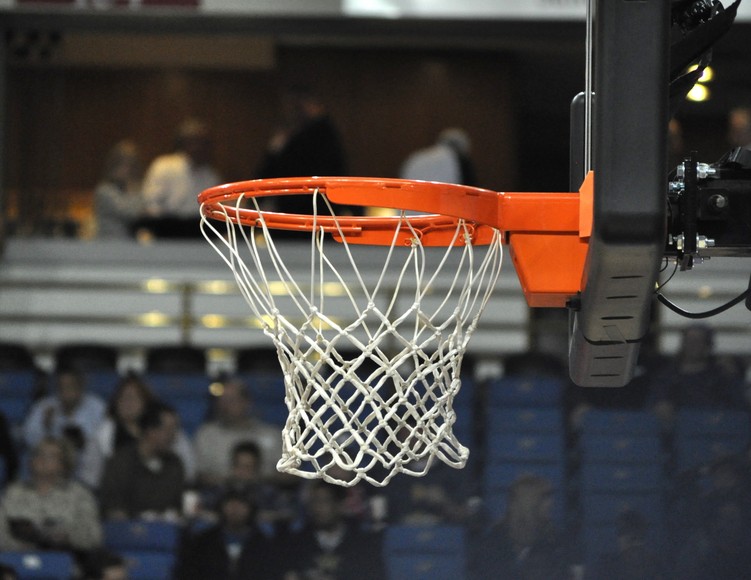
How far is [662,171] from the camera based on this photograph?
74.3 inches

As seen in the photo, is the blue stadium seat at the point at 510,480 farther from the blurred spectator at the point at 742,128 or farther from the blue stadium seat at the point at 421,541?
the blurred spectator at the point at 742,128

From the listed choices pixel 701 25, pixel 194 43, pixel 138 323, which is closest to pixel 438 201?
pixel 701 25

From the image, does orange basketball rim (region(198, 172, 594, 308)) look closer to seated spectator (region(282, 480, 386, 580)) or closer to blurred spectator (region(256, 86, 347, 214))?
seated spectator (region(282, 480, 386, 580))

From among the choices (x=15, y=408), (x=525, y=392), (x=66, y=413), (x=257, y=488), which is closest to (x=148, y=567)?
(x=257, y=488)

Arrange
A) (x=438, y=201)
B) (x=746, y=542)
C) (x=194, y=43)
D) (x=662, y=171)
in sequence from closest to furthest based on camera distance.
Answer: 1. (x=662, y=171)
2. (x=438, y=201)
3. (x=746, y=542)
4. (x=194, y=43)

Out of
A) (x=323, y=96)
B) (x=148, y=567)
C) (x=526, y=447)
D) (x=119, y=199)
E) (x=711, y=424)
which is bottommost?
(x=148, y=567)

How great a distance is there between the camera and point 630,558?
512 centimetres

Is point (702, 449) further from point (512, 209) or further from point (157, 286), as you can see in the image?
point (512, 209)

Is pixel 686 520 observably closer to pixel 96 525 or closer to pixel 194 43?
pixel 96 525

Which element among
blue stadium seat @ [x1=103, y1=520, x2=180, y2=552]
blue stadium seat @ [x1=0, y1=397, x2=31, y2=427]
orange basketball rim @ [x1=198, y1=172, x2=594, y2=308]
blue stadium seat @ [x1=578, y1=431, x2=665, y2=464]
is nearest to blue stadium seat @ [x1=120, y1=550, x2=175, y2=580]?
blue stadium seat @ [x1=103, y1=520, x2=180, y2=552]

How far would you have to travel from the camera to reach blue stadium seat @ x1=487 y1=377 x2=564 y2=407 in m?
5.77

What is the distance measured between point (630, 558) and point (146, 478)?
213cm

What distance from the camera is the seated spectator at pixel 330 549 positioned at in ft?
16.6

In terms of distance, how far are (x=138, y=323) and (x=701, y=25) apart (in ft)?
15.1
